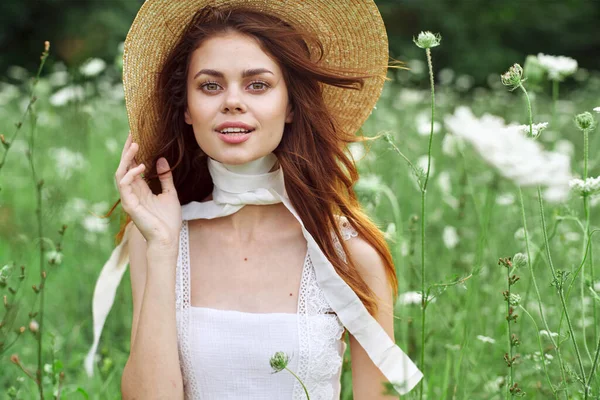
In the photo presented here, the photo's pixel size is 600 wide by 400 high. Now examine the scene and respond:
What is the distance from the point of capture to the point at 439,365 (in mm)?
2318

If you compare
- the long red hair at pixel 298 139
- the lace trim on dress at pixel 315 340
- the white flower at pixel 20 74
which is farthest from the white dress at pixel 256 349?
the white flower at pixel 20 74

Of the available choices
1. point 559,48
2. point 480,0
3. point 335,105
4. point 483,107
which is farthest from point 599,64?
point 335,105

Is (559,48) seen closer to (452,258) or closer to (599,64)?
(599,64)

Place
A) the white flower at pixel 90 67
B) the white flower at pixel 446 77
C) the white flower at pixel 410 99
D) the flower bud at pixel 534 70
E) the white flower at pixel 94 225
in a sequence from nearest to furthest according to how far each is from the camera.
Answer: the flower bud at pixel 534 70 < the white flower at pixel 90 67 < the white flower at pixel 94 225 < the white flower at pixel 410 99 < the white flower at pixel 446 77

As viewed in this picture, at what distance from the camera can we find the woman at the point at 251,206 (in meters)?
1.46

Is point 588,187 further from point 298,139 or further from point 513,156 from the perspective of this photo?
point 298,139

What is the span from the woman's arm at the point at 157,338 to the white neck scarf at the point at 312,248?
0.16m

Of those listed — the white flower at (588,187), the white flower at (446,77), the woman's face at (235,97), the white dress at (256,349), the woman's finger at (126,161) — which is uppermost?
the white flower at (446,77)

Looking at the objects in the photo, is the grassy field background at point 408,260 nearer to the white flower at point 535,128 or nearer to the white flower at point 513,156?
the white flower at point 535,128

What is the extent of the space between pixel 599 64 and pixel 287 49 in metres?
11.7

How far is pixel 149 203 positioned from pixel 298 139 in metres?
0.31

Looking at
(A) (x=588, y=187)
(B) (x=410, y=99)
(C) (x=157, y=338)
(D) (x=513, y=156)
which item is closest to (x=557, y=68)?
(A) (x=588, y=187)

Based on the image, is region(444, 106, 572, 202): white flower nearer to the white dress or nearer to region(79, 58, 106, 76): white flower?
the white dress

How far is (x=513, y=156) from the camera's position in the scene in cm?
77
